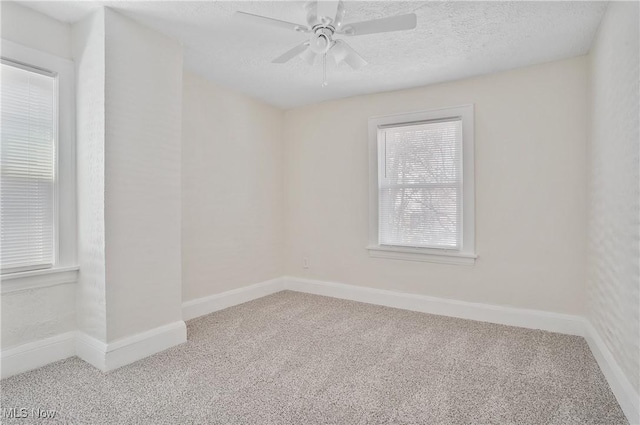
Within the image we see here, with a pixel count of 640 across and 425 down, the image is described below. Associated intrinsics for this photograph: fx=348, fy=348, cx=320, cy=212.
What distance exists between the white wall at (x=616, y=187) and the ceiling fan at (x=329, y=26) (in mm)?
1208

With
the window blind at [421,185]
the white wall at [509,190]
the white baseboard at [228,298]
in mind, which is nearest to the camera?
the white wall at [509,190]

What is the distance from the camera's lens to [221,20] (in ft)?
7.97

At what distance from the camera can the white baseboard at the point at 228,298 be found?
3.40 m

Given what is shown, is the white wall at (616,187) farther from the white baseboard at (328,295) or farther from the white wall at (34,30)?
the white wall at (34,30)

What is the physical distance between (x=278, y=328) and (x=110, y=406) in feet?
4.78

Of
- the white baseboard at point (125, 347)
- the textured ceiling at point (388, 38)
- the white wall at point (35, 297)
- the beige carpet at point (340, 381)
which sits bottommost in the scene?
the beige carpet at point (340, 381)

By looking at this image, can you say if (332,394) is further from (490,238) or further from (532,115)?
(532,115)

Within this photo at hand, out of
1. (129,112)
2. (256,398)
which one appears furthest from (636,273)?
(129,112)

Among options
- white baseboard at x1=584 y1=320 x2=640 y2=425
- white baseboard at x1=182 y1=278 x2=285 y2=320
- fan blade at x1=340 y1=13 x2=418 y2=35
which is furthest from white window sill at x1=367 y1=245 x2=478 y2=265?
fan blade at x1=340 y1=13 x2=418 y2=35

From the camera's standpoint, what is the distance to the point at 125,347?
7.94 feet

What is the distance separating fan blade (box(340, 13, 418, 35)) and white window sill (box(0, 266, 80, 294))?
250cm

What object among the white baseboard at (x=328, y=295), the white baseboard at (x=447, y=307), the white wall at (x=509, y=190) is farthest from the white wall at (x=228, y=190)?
the white wall at (x=509, y=190)

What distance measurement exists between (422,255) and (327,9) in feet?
8.49
